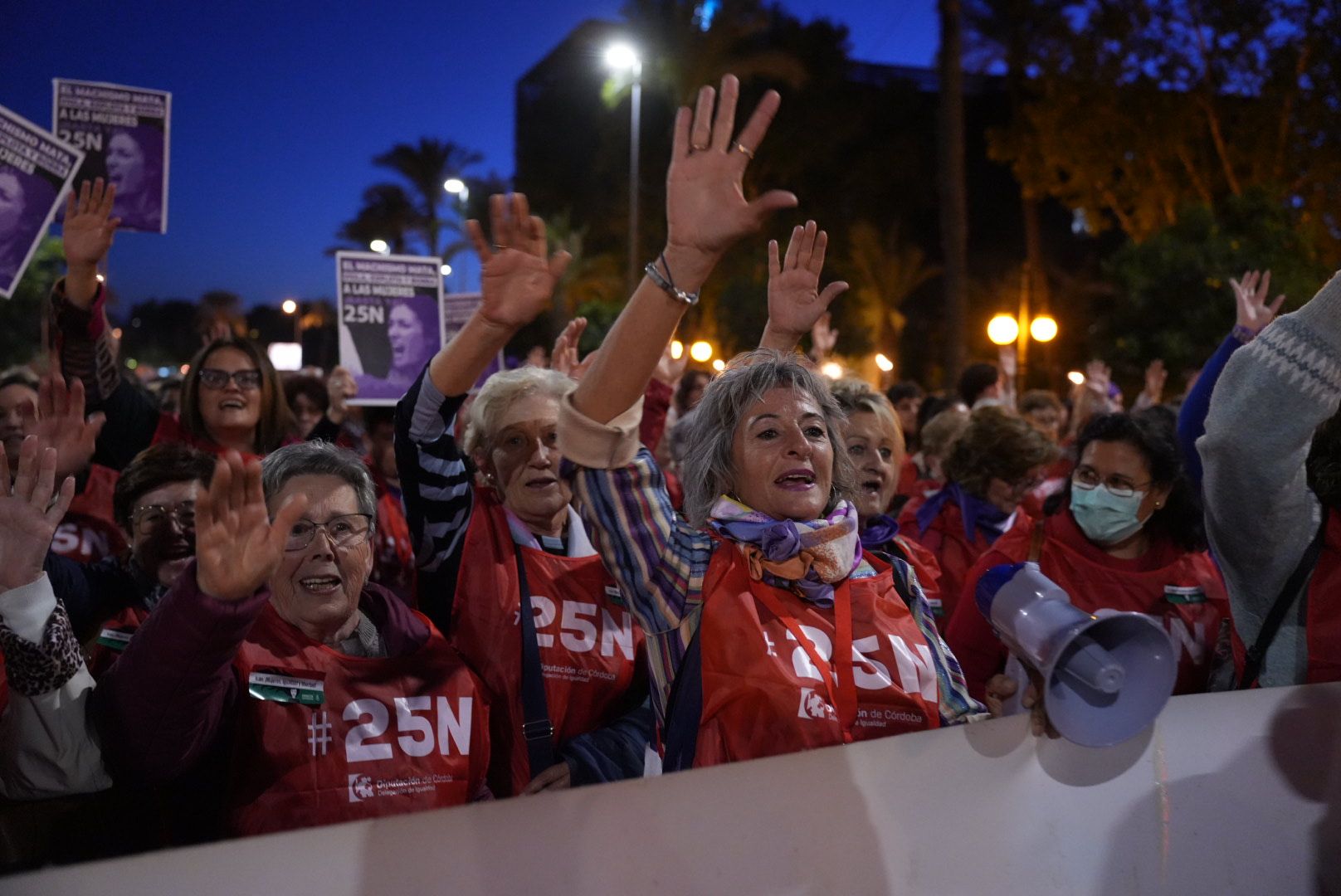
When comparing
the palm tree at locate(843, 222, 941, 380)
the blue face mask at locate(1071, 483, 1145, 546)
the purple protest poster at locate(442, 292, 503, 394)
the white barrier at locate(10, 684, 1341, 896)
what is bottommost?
the white barrier at locate(10, 684, 1341, 896)

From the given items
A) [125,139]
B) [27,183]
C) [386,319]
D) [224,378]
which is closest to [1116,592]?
[224,378]

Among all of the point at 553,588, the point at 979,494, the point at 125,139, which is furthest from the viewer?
the point at 125,139

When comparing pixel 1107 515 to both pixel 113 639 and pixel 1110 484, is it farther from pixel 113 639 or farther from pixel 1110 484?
pixel 113 639

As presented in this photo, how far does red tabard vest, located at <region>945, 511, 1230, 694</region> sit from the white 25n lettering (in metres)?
1.56

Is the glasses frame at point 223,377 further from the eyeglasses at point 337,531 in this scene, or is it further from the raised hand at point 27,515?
the raised hand at point 27,515

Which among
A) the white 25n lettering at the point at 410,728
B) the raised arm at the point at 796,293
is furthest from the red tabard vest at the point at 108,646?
the raised arm at the point at 796,293

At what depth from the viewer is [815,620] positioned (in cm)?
249

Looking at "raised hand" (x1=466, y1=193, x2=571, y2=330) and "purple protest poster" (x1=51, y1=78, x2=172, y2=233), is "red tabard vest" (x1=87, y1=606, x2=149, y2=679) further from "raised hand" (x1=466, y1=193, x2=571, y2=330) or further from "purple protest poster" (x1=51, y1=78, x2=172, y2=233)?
"purple protest poster" (x1=51, y1=78, x2=172, y2=233)

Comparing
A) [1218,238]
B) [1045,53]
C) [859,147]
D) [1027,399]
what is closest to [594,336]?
[859,147]

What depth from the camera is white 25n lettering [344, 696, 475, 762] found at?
2426mm

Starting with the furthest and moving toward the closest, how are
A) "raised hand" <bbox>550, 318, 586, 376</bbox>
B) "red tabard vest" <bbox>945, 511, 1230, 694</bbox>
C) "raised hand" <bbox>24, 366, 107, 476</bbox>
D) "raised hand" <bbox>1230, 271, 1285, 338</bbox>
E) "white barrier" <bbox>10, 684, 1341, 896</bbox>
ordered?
"raised hand" <bbox>550, 318, 586, 376</bbox> < "raised hand" <bbox>1230, 271, 1285, 338</bbox> < "red tabard vest" <bbox>945, 511, 1230, 694</bbox> < "raised hand" <bbox>24, 366, 107, 476</bbox> < "white barrier" <bbox>10, 684, 1341, 896</bbox>

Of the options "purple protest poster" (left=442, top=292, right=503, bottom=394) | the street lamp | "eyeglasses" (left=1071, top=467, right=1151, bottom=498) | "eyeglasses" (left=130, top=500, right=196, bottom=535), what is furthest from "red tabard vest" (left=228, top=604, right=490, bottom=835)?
the street lamp

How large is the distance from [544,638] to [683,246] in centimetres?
121

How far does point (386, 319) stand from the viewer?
560 cm
